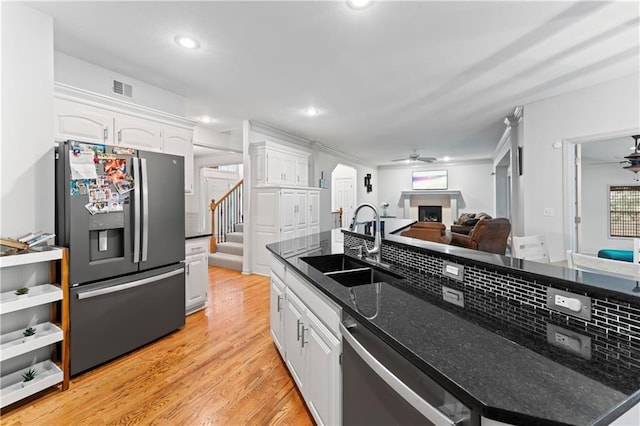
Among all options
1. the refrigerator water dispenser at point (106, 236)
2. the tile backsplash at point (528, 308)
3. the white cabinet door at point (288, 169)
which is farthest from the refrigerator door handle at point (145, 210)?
the white cabinet door at point (288, 169)

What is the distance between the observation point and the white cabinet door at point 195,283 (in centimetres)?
321

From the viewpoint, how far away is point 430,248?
5.52 feet

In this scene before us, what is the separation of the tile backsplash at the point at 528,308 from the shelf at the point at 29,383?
95.2 inches

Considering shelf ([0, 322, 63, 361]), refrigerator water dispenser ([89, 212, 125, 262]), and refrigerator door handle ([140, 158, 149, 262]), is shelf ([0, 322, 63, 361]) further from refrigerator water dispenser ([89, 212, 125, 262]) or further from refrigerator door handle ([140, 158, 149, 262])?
refrigerator door handle ([140, 158, 149, 262])

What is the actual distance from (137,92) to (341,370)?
12.1 ft

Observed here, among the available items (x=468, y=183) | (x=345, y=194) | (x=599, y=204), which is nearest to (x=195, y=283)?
(x=345, y=194)

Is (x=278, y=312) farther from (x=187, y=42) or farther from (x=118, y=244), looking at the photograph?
(x=187, y=42)

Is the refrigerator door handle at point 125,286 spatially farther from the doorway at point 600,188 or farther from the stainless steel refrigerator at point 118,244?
the doorway at point 600,188

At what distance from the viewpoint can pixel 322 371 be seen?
58.4 inches

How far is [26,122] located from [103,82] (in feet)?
4.14

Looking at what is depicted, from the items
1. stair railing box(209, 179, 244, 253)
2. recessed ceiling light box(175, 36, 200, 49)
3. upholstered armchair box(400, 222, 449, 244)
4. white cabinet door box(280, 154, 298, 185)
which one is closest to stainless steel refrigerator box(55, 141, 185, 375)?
recessed ceiling light box(175, 36, 200, 49)

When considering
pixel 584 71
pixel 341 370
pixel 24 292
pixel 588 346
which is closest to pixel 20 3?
pixel 24 292

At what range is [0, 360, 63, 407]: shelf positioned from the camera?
1.76 meters

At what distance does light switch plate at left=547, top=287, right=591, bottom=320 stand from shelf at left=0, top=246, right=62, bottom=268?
278 centimetres
